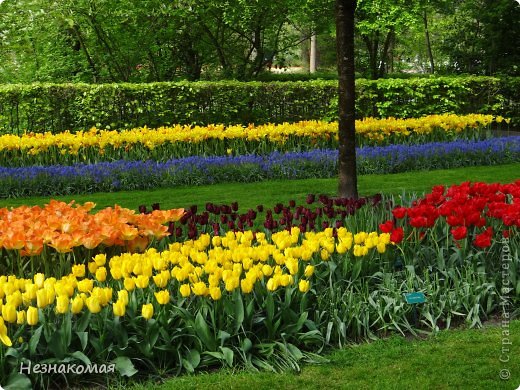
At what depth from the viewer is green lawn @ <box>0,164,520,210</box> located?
815cm

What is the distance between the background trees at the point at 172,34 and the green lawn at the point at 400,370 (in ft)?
36.4

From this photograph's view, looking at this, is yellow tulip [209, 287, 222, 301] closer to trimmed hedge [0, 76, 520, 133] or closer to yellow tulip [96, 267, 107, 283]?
yellow tulip [96, 267, 107, 283]

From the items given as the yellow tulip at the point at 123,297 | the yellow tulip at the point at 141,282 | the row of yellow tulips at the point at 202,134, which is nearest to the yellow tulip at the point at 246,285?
Result: the yellow tulip at the point at 141,282

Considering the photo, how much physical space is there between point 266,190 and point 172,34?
343 inches

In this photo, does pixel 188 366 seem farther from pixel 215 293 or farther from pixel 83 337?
pixel 83 337

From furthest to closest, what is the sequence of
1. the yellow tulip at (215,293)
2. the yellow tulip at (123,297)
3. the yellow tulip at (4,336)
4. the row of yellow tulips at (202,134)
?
the row of yellow tulips at (202,134) → the yellow tulip at (215,293) → the yellow tulip at (123,297) → the yellow tulip at (4,336)

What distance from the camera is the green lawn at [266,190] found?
26.7ft

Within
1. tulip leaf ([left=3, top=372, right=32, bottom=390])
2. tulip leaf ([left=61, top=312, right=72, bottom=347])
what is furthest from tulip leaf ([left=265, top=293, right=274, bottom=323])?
tulip leaf ([left=3, top=372, right=32, bottom=390])

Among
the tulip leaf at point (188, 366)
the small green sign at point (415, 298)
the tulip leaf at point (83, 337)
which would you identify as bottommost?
the tulip leaf at point (188, 366)

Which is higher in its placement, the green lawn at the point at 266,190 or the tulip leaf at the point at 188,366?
the tulip leaf at the point at 188,366

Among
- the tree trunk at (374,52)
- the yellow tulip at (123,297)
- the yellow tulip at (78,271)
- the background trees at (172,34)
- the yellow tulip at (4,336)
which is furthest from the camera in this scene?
the tree trunk at (374,52)

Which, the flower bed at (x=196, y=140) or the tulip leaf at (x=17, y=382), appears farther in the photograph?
the flower bed at (x=196, y=140)

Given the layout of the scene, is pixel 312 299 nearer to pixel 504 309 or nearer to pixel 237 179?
pixel 504 309

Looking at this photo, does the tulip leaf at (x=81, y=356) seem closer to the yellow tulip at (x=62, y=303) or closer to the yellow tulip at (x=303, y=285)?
the yellow tulip at (x=62, y=303)
